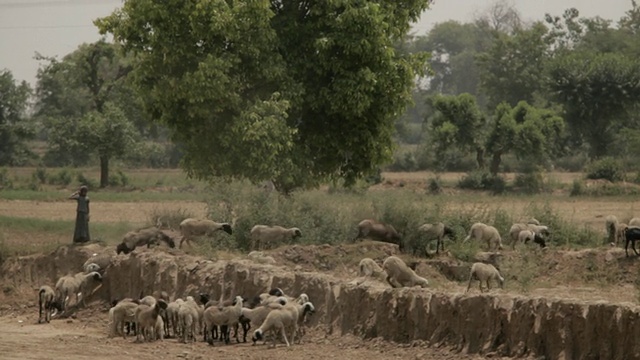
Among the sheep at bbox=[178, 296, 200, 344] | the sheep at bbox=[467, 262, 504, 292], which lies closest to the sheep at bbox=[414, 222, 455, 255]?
the sheep at bbox=[467, 262, 504, 292]

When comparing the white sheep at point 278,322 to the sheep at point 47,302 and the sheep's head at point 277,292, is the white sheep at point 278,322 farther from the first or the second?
the sheep at point 47,302

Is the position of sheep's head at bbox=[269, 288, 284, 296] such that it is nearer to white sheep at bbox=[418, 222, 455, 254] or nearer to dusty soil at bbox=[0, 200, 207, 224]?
white sheep at bbox=[418, 222, 455, 254]

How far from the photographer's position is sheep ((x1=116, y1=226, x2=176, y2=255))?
25.4 metres

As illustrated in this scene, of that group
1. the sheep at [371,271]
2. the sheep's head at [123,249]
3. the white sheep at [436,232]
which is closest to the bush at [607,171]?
the white sheep at [436,232]

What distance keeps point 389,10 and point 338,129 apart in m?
2.92

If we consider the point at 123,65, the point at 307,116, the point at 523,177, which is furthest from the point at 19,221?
the point at 523,177

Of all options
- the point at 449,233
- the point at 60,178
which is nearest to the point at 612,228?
the point at 449,233

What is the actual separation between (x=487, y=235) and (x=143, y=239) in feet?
21.7

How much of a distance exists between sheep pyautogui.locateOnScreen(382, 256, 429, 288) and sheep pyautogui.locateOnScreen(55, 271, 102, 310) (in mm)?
5992

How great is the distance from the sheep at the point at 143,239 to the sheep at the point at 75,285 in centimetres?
131

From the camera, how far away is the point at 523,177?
178 feet

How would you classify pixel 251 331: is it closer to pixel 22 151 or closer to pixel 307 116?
pixel 307 116

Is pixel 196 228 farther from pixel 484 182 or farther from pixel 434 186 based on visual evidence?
pixel 434 186

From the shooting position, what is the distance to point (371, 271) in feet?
69.8
